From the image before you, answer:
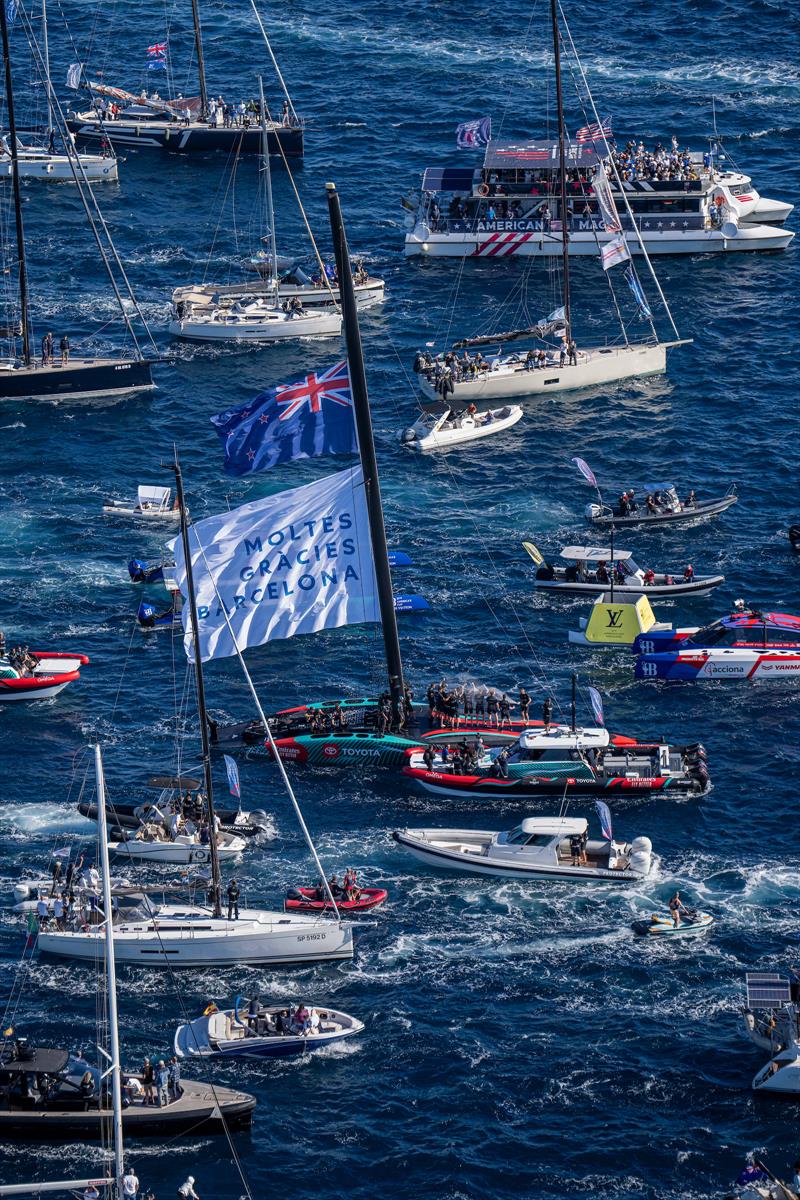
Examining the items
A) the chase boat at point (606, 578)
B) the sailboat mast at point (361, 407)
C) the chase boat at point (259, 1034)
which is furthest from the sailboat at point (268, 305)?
the chase boat at point (259, 1034)

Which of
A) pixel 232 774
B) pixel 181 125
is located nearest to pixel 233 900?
pixel 232 774

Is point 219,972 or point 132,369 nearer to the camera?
point 219,972

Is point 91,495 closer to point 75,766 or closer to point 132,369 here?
point 132,369

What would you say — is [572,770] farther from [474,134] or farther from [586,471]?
[474,134]

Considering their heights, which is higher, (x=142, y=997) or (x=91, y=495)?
(x=91, y=495)

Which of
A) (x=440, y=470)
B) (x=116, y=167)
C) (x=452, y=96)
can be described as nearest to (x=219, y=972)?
(x=440, y=470)

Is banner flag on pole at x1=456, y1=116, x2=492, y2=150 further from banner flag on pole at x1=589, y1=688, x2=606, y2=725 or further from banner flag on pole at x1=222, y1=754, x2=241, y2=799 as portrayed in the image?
banner flag on pole at x1=222, y1=754, x2=241, y2=799
